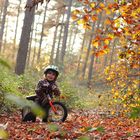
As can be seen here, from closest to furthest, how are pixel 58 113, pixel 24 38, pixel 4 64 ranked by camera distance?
pixel 4 64 → pixel 58 113 → pixel 24 38

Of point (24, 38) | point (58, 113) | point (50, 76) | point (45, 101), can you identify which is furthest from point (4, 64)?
point (24, 38)

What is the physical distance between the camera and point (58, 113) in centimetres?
836

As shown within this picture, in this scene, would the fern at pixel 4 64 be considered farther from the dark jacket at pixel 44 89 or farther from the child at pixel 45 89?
the dark jacket at pixel 44 89

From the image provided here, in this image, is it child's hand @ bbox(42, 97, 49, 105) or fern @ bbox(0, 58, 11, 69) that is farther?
child's hand @ bbox(42, 97, 49, 105)

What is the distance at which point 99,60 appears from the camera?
5694cm

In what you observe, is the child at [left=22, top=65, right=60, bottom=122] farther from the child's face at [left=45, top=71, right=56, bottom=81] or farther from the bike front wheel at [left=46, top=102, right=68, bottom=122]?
the bike front wheel at [left=46, top=102, right=68, bottom=122]

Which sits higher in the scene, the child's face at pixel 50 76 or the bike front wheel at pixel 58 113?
the child's face at pixel 50 76

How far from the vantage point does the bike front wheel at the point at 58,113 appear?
827 cm

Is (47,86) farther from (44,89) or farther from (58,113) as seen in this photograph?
(58,113)

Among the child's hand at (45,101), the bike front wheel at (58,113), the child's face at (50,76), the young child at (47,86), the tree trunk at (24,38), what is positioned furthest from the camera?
the tree trunk at (24,38)

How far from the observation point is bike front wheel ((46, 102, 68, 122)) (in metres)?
8.27

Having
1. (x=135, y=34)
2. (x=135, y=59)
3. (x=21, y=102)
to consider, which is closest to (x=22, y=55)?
(x=135, y=59)

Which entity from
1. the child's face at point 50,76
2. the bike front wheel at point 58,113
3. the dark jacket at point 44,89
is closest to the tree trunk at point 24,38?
the child's face at point 50,76

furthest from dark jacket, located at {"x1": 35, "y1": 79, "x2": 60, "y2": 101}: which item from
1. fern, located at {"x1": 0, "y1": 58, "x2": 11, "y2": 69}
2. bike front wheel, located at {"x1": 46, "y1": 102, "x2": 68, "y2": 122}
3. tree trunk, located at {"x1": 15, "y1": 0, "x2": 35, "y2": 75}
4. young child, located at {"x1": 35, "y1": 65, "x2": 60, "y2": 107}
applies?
tree trunk, located at {"x1": 15, "y1": 0, "x2": 35, "y2": 75}
